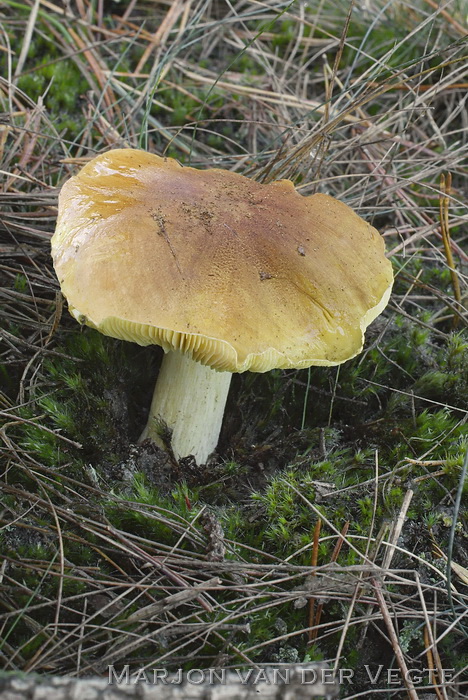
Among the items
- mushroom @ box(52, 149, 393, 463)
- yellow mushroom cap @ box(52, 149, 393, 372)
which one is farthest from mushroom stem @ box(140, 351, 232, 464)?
yellow mushroom cap @ box(52, 149, 393, 372)

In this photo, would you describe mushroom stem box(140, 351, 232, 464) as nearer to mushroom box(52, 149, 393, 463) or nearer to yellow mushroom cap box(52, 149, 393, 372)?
mushroom box(52, 149, 393, 463)

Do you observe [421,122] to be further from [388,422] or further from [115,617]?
[115,617]

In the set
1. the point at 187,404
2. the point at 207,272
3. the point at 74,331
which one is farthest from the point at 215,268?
the point at 74,331

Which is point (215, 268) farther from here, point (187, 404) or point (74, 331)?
point (74, 331)

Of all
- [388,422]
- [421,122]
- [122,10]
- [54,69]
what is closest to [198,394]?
[388,422]

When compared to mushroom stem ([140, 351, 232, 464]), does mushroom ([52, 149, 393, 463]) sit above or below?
above

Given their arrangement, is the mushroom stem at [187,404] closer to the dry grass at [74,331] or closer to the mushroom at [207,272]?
the mushroom at [207,272]

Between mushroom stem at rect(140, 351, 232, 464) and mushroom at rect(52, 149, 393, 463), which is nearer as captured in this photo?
mushroom at rect(52, 149, 393, 463)

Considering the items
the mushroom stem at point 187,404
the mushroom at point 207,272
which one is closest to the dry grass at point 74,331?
the mushroom stem at point 187,404
